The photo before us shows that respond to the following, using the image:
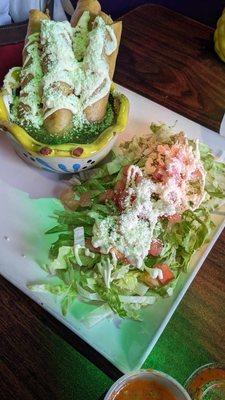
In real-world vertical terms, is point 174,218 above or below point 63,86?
below

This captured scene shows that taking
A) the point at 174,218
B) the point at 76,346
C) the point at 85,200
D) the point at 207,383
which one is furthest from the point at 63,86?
the point at 207,383

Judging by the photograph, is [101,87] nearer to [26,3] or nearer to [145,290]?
[145,290]

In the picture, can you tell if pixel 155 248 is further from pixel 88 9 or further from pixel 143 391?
pixel 88 9

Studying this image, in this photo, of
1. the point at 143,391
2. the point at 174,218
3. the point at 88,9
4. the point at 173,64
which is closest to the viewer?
the point at 143,391

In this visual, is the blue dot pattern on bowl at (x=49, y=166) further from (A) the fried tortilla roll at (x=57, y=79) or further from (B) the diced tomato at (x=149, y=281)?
(B) the diced tomato at (x=149, y=281)

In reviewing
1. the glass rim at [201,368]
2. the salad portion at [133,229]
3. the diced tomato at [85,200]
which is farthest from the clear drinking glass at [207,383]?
the diced tomato at [85,200]

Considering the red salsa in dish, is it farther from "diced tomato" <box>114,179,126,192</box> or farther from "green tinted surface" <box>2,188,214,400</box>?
"diced tomato" <box>114,179,126,192</box>

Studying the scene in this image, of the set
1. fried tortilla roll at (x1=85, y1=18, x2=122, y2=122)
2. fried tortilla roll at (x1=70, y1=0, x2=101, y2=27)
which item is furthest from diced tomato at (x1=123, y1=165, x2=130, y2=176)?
fried tortilla roll at (x1=70, y1=0, x2=101, y2=27)
